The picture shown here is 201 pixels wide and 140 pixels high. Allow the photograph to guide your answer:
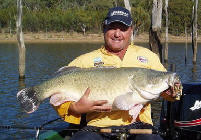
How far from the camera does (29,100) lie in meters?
4.55

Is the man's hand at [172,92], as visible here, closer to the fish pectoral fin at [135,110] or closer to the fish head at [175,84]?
the fish head at [175,84]

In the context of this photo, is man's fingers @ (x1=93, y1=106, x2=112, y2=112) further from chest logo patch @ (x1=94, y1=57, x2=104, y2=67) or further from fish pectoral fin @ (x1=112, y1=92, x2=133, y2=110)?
chest logo patch @ (x1=94, y1=57, x2=104, y2=67)

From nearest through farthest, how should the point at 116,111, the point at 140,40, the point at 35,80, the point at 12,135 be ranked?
the point at 116,111 < the point at 12,135 < the point at 35,80 < the point at 140,40

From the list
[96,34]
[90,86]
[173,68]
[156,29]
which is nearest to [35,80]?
[156,29]

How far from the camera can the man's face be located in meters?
4.75

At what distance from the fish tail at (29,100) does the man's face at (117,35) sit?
112 centimetres

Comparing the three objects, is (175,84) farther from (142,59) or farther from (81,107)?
(81,107)

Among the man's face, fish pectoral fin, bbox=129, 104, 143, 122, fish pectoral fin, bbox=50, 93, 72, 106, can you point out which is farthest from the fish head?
fish pectoral fin, bbox=50, 93, 72, 106

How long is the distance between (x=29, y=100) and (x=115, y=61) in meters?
1.16

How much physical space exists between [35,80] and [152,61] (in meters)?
16.6

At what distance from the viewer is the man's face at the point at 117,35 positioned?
475cm

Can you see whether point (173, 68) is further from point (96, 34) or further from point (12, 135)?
point (96, 34)

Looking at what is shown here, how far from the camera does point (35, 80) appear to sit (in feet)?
68.3

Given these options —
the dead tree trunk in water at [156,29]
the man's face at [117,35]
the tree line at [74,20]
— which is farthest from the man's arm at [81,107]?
the tree line at [74,20]
